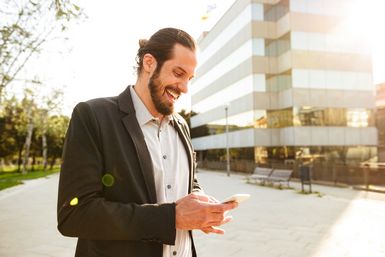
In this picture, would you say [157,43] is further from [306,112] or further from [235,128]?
[235,128]

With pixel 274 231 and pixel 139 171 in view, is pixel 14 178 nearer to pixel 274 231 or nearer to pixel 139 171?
pixel 274 231

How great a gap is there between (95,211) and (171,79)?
0.86m

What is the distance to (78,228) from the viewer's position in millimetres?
1598

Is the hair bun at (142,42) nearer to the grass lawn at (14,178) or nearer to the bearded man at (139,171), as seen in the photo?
the bearded man at (139,171)

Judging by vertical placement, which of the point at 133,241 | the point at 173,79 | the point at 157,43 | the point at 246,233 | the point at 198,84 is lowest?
the point at 246,233

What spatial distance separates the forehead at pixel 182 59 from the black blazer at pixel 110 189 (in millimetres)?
352

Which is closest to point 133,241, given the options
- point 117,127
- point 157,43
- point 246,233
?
point 117,127

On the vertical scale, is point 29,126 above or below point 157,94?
above

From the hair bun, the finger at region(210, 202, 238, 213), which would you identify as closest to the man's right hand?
the finger at region(210, 202, 238, 213)

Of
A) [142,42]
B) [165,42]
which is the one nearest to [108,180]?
[165,42]

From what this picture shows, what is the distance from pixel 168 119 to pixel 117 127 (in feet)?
1.43

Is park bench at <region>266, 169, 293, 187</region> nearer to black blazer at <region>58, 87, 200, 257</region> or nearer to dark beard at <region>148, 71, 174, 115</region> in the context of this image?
dark beard at <region>148, 71, 174, 115</region>

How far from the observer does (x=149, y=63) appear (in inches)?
81.1

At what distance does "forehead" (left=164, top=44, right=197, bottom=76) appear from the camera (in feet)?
6.64
